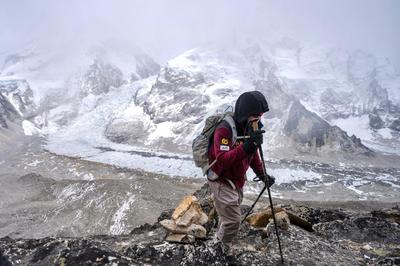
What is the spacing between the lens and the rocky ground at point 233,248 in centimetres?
852

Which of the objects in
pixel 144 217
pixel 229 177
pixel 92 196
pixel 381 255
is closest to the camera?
pixel 229 177

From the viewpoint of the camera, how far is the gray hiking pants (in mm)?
8195

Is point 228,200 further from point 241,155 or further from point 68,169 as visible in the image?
point 68,169

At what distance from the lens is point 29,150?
186750 millimetres

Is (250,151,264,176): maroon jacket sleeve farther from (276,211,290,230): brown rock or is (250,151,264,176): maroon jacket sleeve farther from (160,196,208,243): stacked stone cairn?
(276,211,290,230): brown rock

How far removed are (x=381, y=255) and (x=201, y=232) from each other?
183 inches

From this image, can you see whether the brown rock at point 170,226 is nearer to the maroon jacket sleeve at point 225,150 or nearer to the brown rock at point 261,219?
the brown rock at point 261,219

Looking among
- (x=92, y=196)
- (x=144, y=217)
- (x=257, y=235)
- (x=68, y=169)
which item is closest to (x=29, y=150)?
(x=68, y=169)

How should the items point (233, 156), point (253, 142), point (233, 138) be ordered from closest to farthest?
1. point (253, 142)
2. point (233, 156)
3. point (233, 138)

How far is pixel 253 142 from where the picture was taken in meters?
7.25

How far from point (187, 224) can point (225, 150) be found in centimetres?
309

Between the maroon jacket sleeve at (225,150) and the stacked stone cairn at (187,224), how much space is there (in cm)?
253

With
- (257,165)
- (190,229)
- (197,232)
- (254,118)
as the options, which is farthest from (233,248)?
(254,118)

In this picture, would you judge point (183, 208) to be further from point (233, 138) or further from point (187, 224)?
point (233, 138)
